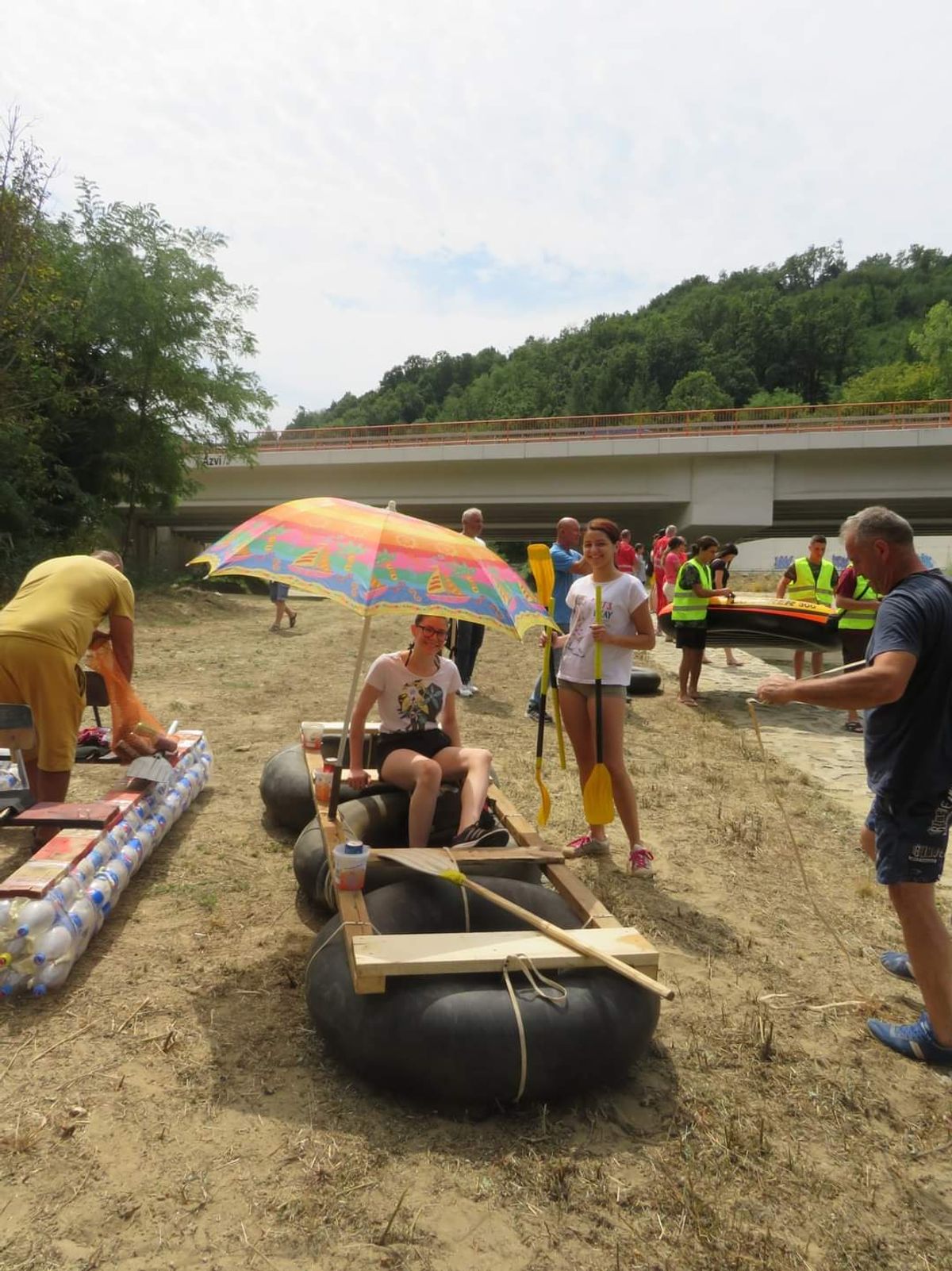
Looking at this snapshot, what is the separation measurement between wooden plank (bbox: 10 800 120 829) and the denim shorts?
3579mm

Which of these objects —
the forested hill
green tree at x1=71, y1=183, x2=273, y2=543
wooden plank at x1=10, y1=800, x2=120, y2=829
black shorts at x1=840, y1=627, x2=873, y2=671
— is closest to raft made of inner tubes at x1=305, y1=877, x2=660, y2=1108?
wooden plank at x1=10, y1=800, x2=120, y2=829

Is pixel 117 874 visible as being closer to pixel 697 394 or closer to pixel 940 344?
pixel 940 344

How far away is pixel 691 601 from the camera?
10.5 m

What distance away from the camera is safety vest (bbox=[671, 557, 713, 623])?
10320 millimetres

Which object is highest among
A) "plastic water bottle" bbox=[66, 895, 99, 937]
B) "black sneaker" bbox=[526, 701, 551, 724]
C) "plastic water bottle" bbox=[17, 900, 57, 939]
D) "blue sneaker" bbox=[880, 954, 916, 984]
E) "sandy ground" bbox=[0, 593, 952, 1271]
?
"plastic water bottle" bbox=[17, 900, 57, 939]

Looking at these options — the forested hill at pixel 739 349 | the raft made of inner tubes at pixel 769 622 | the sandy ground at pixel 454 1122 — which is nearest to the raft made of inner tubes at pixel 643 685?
the raft made of inner tubes at pixel 769 622

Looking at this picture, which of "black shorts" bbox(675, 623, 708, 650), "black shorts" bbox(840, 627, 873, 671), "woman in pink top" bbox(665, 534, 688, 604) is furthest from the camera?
"woman in pink top" bbox(665, 534, 688, 604)

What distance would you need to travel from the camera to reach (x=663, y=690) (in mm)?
11500

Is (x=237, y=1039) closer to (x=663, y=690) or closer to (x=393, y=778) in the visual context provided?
(x=393, y=778)

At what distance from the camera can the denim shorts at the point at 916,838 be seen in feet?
9.87

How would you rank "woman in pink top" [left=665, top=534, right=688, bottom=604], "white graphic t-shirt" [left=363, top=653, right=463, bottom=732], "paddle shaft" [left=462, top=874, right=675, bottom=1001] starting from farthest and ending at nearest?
"woman in pink top" [left=665, top=534, right=688, bottom=604], "white graphic t-shirt" [left=363, top=653, right=463, bottom=732], "paddle shaft" [left=462, top=874, right=675, bottom=1001]

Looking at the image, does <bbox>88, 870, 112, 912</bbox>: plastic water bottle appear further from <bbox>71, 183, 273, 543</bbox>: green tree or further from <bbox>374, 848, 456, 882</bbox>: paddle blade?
<bbox>71, 183, 273, 543</bbox>: green tree

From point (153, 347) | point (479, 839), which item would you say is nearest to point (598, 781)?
point (479, 839)

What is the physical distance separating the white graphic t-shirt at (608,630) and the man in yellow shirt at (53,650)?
108 inches
